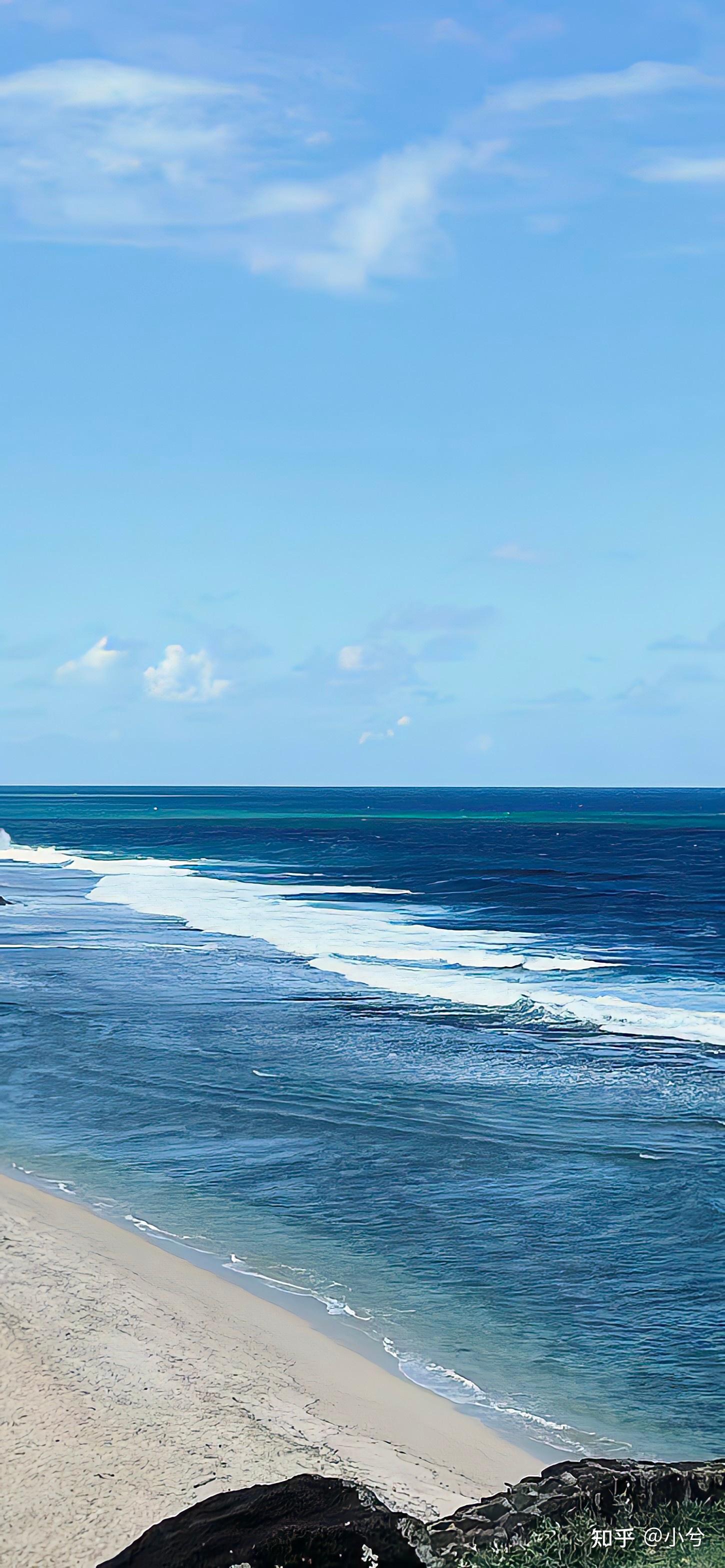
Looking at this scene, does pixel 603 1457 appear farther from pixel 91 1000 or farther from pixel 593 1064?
pixel 91 1000

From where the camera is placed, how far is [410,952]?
3328 centimetres

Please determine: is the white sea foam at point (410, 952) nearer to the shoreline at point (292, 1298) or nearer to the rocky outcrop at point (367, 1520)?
the shoreline at point (292, 1298)

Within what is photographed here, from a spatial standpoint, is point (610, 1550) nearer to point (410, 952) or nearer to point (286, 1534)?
point (286, 1534)

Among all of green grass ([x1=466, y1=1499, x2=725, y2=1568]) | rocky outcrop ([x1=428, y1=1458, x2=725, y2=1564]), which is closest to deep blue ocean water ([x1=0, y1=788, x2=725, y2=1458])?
rocky outcrop ([x1=428, y1=1458, x2=725, y2=1564])

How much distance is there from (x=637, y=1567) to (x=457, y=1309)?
4.87 metres

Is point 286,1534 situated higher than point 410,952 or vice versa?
point 286,1534

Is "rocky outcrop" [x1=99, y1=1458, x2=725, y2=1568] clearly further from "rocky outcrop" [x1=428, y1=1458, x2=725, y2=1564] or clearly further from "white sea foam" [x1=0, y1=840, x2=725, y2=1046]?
"white sea foam" [x1=0, y1=840, x2=725, y2=1046]

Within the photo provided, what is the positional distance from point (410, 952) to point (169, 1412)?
82.1ft

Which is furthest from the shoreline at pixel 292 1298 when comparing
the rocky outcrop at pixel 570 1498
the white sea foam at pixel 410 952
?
the white sea foam at pixel 410 952

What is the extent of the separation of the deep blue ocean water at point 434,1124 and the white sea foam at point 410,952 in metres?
0.16

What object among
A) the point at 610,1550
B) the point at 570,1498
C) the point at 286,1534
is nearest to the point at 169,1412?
the point at 286,1534

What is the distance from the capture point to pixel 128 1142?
50.3ft

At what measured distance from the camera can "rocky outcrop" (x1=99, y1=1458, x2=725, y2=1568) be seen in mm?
5844

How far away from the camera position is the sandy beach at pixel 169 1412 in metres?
7.15
